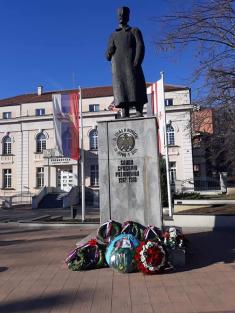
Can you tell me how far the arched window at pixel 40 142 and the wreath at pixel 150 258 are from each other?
4562 centimetres

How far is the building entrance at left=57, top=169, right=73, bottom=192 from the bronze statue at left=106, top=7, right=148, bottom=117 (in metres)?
38.2

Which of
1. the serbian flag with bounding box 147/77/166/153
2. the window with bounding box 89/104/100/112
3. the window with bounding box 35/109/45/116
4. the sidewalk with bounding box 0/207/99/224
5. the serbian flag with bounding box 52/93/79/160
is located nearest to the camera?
the serbian flag with bounding box 147/77/166/153

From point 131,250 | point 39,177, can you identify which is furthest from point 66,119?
point 39,177

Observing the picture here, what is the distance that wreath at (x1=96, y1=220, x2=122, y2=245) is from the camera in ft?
30.0

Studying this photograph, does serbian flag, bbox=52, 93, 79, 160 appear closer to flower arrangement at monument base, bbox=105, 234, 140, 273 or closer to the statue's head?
the statue's head

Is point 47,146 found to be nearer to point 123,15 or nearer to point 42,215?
point 42,215

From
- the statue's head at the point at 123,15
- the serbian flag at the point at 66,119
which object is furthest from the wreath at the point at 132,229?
the serbian flag at the point at 66,119

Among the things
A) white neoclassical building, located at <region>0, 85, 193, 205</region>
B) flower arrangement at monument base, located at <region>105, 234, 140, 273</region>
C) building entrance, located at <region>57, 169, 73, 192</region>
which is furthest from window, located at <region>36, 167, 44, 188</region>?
flower arrangement at monument base, located at <region>105, 234, 140, 273</region>

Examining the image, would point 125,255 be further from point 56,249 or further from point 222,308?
point 56,249

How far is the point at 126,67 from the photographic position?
1064 cm

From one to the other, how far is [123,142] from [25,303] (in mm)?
4986

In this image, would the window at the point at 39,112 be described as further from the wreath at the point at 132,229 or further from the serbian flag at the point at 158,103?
the wreath at the point at 132,229

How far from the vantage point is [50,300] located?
620cm

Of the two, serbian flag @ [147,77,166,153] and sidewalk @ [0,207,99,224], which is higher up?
serbian flag @ [147,77,166,153]
